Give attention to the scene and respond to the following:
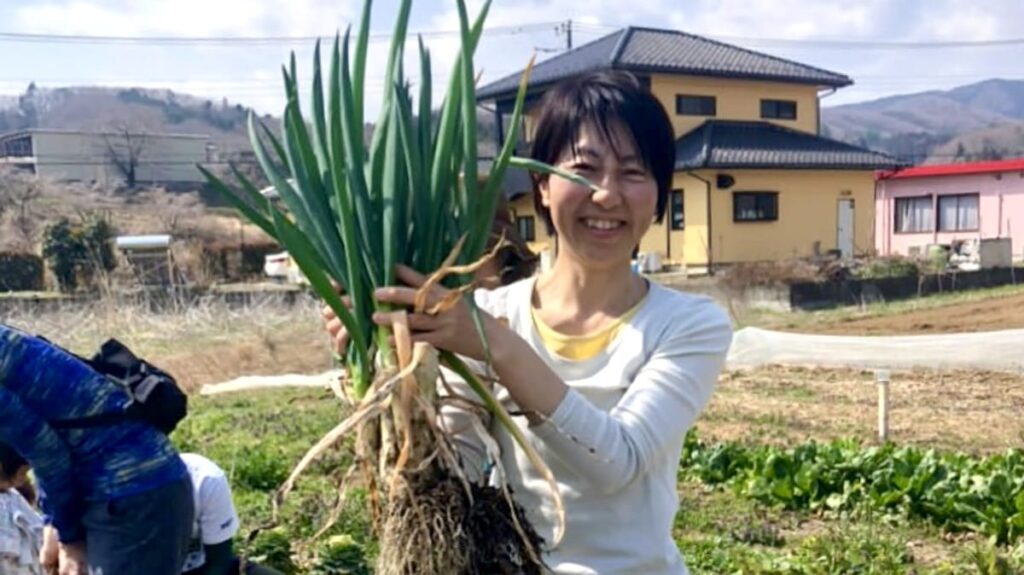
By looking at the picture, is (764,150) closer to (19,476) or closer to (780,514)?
(780,514)

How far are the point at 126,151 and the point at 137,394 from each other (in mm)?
36095

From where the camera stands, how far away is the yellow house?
61.1ft

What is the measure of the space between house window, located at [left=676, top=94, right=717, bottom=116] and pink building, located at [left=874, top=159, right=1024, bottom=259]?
4.64m

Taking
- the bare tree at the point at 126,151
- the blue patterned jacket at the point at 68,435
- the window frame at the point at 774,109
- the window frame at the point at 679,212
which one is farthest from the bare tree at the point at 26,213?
the blue patterned jacket at the point at 68,435

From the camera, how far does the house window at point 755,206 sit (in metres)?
18.8

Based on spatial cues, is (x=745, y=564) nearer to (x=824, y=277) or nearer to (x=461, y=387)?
(x=461, y=387)

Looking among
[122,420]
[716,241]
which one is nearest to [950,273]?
[716,241]

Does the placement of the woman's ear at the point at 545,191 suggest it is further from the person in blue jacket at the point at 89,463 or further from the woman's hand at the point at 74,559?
the woman's hand at the point at 74,559

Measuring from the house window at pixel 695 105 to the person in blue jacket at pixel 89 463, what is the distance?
18171 millimetres

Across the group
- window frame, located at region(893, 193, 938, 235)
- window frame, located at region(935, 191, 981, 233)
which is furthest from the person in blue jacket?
window frame, located at region(893, 193, 938, 235)

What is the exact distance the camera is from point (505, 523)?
106cm

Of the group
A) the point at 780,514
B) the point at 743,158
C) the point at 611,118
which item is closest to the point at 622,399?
the point at 611,118

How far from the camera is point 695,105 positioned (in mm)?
19891

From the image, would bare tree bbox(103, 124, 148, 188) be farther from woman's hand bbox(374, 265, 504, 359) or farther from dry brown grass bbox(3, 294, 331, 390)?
woman's hand bbox(374, 265, 504, 359)
